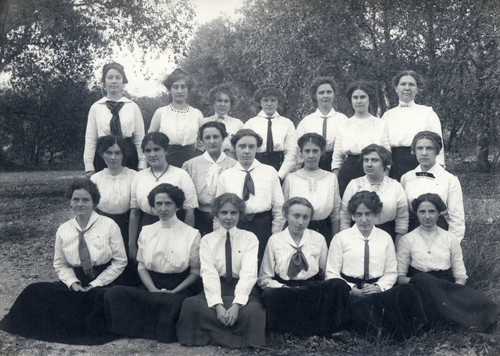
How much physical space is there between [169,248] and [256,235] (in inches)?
33.4

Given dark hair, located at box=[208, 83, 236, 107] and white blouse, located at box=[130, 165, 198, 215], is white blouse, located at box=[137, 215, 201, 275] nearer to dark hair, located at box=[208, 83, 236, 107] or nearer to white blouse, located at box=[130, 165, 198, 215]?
white blouse, located at box=[130, 165, 198, 215]

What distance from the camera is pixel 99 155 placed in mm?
5242

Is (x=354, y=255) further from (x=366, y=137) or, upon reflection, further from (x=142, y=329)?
(x=142, y=329)

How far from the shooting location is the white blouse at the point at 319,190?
184 inches

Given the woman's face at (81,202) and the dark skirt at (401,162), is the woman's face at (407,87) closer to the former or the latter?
the dark skirt at (401,162)

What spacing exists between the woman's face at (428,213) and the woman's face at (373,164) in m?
0.48

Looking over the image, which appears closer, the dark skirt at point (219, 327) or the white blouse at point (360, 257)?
the dark skirt at point (219, 327)

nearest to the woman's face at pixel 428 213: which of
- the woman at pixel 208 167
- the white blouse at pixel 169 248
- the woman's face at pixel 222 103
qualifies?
the woman at pixel 208 167

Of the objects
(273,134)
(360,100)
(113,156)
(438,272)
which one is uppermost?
(360,100)

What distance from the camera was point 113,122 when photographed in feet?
16.9

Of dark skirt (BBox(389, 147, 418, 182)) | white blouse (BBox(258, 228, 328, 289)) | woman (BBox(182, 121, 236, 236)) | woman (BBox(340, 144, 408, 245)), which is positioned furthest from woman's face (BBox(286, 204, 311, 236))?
dark skirt (BBox(389, 147, 418, 182))

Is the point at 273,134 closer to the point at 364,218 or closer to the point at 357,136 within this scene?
the point at 357,136

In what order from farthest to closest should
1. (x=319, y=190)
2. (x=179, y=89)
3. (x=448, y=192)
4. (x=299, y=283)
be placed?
(x=179, y=89) < (x=319, y=190) < (x=448, y=192) < (x=299, y=283)

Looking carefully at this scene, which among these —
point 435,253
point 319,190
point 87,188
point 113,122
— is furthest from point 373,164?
point 113,122
